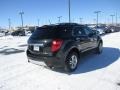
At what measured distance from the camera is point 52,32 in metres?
5.55

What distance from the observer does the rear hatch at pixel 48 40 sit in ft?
17.4

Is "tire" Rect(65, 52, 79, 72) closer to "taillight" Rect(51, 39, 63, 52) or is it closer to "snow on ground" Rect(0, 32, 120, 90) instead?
"snow on ground" Rect(0, 32, 120, 90)

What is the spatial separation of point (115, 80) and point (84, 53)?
2.04 m

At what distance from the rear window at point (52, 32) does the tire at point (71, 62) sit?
765 millimetres

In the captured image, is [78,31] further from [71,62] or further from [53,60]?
[53,60]

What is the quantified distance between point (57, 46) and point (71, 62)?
95 cm

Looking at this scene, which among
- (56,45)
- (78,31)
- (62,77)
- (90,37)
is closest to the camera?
(56,45)

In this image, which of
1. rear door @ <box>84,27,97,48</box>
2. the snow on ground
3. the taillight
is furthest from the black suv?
rear door @ <box>84,27,97,48</box>

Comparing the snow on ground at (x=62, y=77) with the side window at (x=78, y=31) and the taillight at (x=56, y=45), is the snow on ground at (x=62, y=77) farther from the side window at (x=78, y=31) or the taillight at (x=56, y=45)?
the side window at (x=78, y=31)

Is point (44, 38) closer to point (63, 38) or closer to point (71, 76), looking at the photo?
point (63, 38)

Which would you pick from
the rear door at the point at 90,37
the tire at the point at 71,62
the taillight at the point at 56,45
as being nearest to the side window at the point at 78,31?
the rear door at the point at 90,37

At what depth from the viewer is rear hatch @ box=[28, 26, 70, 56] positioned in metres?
5.32

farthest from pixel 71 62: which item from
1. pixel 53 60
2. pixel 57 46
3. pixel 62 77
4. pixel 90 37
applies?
pixel 90 37

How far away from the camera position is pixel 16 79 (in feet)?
17.6
